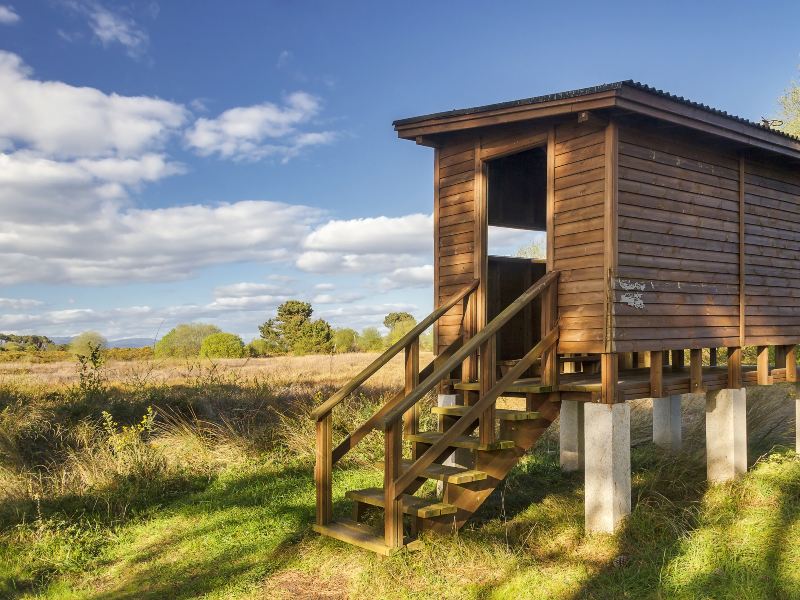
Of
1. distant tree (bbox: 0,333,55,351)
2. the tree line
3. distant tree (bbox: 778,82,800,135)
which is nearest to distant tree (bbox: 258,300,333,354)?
the tree line

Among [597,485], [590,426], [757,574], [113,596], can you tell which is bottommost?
[113,596]

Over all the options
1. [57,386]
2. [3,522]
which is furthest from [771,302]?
[57,386]

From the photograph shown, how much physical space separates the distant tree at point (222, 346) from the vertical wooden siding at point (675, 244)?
24.5 m

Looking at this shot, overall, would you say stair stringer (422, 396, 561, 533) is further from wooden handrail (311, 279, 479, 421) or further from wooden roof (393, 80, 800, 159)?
wooden roof (393, 80, 800, 159)

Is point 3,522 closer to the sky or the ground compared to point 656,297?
closer to the ground

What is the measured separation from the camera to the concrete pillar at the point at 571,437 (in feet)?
31.0

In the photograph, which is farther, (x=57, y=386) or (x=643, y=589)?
(x=57, y=386)

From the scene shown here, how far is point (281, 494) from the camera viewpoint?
8.34m

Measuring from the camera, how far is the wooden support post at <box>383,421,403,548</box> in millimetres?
5859

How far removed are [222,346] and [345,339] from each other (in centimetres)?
868

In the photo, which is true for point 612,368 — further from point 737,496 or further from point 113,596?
point 113,596

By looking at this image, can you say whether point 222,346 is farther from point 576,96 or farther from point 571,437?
point 576,96

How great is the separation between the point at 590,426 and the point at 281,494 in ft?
12.7

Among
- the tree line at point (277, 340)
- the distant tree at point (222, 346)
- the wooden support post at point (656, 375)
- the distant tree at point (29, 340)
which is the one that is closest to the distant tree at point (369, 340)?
the tree line at point (277, 340)
